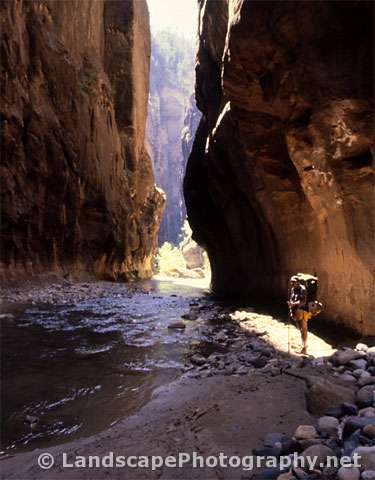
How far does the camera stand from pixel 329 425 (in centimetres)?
323

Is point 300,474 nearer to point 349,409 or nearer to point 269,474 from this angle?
point 269,474

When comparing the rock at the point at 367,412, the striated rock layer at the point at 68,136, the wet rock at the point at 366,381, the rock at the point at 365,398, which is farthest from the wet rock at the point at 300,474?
the striated rock layer at the point at 68,136

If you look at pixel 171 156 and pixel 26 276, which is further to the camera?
pixel 171 156

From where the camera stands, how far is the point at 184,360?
22.1 ft

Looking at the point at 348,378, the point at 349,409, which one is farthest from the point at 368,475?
the point at 348,378

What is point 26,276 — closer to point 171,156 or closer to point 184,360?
point 184,360

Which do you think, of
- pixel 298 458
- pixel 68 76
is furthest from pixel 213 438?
pixel 68 76

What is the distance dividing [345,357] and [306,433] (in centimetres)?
264

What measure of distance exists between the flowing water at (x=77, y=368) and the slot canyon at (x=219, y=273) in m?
0.04

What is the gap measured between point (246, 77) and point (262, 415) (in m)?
7.34

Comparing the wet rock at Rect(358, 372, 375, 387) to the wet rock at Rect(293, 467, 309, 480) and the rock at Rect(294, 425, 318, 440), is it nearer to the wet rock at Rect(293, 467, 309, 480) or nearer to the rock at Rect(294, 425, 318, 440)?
the rock at Rect(294, 425, 318, 440)

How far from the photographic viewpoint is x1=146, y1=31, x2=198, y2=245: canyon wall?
95.8 m

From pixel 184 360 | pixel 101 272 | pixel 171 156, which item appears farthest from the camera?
pixel 171 156

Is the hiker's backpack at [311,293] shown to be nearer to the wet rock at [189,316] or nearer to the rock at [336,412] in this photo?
the rock at [336,412]
